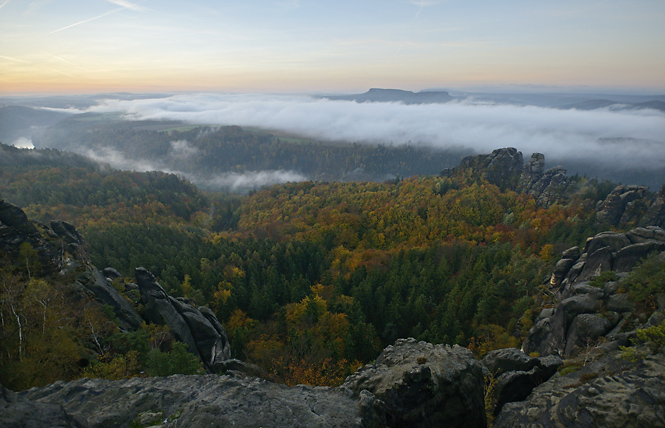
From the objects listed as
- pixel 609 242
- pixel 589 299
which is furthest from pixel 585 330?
pixel 609 242

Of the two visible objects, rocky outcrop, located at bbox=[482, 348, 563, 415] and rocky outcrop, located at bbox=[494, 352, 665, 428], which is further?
rocky outcrop, located at bbox=[482, 348, 563, 415]

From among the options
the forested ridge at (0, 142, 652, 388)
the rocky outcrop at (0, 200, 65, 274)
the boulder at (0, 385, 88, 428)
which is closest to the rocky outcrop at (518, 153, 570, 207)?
the forested ridge at (0, 142, 652, 388)

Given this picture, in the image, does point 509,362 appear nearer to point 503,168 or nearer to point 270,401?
point 270,401

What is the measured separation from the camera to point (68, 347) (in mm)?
19688

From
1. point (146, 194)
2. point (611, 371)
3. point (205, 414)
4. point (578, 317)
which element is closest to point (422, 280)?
Answer: point (578, 317)

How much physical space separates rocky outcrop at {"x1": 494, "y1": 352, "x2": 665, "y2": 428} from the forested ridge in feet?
72.1

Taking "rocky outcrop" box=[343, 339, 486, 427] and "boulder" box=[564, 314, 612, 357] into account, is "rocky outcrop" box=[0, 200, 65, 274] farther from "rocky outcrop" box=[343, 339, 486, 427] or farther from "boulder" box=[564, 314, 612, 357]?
"boulder" box=[564, 314, 612, 357]

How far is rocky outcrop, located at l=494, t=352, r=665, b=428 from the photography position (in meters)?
13.1

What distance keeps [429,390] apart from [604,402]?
8371mm

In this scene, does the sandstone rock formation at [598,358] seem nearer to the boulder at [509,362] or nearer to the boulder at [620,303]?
the boulder at [620,303]

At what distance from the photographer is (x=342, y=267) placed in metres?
79.1

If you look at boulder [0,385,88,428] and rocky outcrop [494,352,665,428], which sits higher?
boulder [0,385,88,428]

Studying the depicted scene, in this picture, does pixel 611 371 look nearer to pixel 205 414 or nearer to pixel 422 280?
pixel 205 414

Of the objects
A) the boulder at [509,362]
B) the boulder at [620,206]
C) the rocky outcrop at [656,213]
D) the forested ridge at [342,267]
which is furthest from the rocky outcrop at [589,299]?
the boulder at [620,206]
